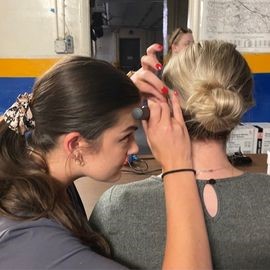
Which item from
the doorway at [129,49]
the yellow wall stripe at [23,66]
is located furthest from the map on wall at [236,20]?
the doorway at [129,49]

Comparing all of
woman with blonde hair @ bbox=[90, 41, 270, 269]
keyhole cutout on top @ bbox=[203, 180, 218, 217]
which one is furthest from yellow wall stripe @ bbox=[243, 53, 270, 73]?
keyhole cutout on top @ bbox=[203, 180, 218, 217]

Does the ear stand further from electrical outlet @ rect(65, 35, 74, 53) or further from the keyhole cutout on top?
electrical outlet @ rect(65, 35, 74, 53)

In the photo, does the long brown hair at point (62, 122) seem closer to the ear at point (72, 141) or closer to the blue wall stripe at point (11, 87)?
the ear at point (72, 141)

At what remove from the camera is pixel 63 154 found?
843 mm

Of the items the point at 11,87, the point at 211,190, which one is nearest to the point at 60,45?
the point at 11,87

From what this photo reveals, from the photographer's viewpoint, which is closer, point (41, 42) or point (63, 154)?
point (63, 154)

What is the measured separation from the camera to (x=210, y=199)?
78 centimetres

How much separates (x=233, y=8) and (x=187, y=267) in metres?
2.82

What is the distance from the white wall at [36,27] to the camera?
116 inches

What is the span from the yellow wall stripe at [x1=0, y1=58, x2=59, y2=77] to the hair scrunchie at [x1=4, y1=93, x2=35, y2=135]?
224 cm

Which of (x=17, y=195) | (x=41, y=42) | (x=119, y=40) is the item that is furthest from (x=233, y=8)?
(x=119, y=40)

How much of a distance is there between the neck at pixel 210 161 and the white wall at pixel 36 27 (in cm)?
237

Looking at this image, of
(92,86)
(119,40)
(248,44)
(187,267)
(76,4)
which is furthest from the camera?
(119,40)

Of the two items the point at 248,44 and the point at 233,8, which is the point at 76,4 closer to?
the point at 233,8
